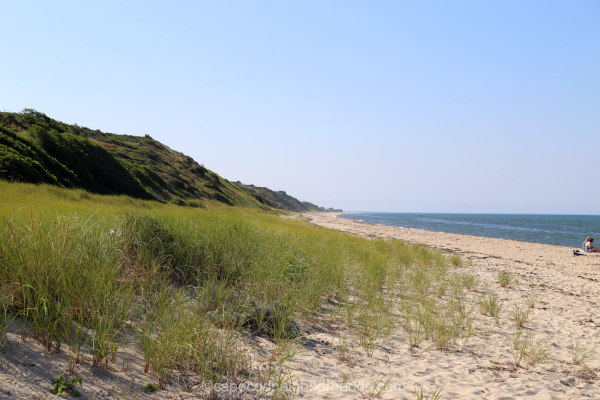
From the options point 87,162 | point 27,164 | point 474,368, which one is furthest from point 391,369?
point 87,162

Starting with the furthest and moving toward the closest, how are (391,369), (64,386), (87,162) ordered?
(87,162) < (391,369) < (64,386)

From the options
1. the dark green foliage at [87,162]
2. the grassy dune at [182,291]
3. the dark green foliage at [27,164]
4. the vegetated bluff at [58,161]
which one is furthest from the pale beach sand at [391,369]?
the dark green foliage at [87,162]

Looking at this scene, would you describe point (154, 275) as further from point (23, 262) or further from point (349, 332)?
point (349, 332)

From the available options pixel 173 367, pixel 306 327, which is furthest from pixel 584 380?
pixel 173 367

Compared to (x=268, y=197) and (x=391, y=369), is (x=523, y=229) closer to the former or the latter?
(x=391, y=369)

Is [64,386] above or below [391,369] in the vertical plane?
above

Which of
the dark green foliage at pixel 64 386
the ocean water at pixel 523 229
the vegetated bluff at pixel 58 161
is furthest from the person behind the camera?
the ocean water at pixel 523 229

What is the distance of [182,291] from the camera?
4.89 meters

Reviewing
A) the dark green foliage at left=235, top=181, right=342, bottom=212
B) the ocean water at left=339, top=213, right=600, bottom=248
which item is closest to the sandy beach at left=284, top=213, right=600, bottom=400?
the ocean water at left=339, top=213, right=600, bottom=248

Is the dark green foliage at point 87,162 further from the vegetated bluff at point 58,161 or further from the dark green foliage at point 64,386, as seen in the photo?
the dark green foliage at point 64,386

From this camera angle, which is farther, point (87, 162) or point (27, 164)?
point (87, 162)

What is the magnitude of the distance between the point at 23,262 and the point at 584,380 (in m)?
6.54

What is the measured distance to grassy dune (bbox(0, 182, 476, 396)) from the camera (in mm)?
3193

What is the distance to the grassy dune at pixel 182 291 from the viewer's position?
319 cm
